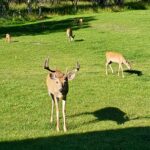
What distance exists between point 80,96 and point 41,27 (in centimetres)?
2690

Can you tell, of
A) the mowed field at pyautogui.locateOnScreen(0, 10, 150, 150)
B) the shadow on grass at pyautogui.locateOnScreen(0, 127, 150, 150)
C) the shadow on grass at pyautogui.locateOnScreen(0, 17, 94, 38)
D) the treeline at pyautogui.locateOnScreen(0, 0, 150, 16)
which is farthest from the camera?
the treeline at pyautogui.locateOnScreen(0, 0, 150, 16)

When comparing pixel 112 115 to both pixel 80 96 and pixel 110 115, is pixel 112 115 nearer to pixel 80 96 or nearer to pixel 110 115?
pixel 110 115

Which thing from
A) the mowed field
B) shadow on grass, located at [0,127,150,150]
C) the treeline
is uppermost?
shadow on grass, located at [0,127,150,150]

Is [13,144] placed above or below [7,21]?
above

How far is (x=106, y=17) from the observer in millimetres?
48375

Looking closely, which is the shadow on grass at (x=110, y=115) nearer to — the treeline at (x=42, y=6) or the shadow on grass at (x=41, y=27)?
the shadow on grass at (x=41, y=27)

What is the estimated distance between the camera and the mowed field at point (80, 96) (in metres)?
10.9

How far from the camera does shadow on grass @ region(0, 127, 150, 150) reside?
33.2ft

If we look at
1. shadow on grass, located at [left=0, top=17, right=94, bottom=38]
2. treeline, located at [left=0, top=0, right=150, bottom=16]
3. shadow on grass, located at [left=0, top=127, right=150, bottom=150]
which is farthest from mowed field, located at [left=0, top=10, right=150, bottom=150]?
treeline, located at [left=0, top=0, right=150, bottom=16]

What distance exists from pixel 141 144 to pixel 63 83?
213cm

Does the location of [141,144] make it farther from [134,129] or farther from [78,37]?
[78,37]

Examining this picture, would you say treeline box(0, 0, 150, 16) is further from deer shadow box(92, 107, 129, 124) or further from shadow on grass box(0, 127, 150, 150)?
shadow on grass box(0, 127, 150, 150)

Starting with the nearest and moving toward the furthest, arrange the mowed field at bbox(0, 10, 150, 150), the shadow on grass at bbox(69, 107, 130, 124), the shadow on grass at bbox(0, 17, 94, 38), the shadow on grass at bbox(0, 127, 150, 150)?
the shadow on grass at bbox(0, 127, 150, 150), the mowed field at bbox(0, 10, 150, 150), the shadow on grass at bbox(69, 107, 130, 124), the shadow on grass at bbox(0, 17, 94, 38)

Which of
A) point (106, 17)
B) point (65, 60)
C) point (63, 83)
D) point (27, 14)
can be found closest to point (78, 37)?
point (65, 60)
